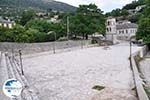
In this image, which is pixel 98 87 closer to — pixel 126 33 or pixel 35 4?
pixel 126 33

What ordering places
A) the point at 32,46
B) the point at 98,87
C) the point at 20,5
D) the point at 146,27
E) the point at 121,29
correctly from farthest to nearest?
the point at 20,5 → the point at 121,29 → the point at 146,27 → the point at 32,46 → the point at 98,87

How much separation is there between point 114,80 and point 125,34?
6226cm

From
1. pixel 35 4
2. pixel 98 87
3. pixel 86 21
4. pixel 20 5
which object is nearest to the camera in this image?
pixel 98 87

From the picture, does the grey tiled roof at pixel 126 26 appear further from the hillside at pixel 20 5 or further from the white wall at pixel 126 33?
the hillside at pixel 20 5

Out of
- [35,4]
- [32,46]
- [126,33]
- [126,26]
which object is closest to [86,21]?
[32,46]

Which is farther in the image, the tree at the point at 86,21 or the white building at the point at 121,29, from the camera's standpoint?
the white building at the point at 121,29

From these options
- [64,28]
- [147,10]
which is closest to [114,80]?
[147,10]

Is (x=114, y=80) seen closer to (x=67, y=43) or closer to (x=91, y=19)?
(x=67, y=43)

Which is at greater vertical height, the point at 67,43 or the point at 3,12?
the point at 3,12

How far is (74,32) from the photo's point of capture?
4616cm

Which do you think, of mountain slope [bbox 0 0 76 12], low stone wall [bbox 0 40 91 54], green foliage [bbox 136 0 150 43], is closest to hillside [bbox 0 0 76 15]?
mountain slope [bbox 0 0 76 12]

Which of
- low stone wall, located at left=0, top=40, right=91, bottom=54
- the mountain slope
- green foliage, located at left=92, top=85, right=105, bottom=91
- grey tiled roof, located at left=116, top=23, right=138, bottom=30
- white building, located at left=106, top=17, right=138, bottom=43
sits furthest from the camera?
the mountain slope

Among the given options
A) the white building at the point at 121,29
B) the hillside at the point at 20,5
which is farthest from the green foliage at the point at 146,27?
the hillside at the point at 20,5

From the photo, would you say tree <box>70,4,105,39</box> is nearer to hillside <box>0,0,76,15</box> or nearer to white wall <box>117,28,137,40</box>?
white wall <box>117,28,137,40</box>
